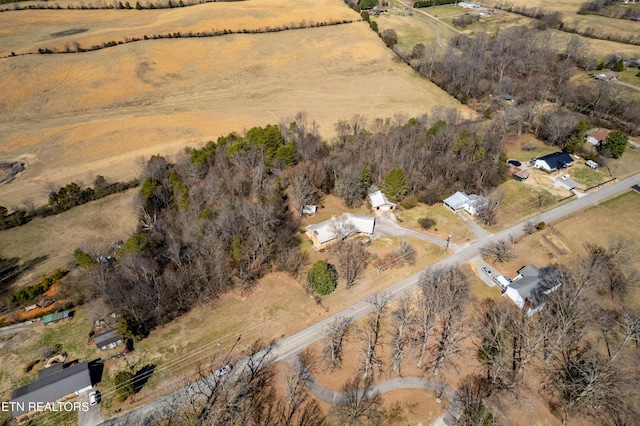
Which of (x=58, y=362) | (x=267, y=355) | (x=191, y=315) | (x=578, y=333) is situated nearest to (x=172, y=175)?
(x=191, y=315)

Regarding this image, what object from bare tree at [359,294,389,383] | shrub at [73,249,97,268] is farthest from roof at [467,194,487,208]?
shrub at [73,249,97,268]

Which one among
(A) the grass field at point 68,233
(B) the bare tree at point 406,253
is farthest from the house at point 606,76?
(A) the grass field at point 68,233

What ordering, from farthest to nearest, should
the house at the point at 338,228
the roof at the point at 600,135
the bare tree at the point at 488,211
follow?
the roof at the point at 600,135 → the bare tree at the point at 488,211 → the house at the point at 338,228

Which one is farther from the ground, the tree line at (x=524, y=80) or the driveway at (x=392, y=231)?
the tree line at (x=524, y=80)

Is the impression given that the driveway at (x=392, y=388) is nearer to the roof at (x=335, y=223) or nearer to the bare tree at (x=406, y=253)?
the bare tree at (x=406, y=253)

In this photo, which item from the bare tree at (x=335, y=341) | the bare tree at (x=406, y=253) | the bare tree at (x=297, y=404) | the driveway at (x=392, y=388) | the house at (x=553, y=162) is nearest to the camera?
the bare tree at (x=297, y=404)

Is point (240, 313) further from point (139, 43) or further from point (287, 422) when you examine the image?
point (139, 43)

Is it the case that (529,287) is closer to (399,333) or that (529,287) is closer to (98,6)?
(399,333)
